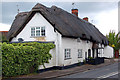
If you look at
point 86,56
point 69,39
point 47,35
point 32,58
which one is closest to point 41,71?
point 32,58

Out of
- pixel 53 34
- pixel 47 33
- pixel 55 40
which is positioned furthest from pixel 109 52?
pixel 47 33

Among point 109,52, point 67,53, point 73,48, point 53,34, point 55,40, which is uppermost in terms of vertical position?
point 53,34

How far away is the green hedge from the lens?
42.9 feet

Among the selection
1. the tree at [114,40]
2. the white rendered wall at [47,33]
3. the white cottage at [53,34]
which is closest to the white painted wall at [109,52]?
the tree at [114,40]

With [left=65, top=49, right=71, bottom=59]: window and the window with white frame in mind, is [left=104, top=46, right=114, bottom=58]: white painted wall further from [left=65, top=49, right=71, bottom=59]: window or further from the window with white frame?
the window with white frame

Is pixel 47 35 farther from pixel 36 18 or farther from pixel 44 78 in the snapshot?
pixel 44 78

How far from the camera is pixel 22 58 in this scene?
14125 millimetres

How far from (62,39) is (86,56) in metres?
8.05

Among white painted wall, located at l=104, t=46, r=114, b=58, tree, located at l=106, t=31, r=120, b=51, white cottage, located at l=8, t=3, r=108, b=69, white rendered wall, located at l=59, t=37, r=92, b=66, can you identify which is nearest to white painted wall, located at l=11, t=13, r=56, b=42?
white cottage, located at l=8, t=3, r=108, b=69

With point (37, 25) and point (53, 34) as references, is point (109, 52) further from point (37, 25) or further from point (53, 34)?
point (37, 25)

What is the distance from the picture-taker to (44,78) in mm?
13375

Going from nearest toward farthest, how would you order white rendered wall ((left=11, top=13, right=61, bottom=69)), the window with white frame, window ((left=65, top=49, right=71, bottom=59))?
white rendered wall ((left=11, top=13, right=61, bottom=69))
the window with white frame
window ((left=65, top=49, right=71, bottom=59))

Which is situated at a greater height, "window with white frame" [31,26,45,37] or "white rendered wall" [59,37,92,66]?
"window with white frame" [31,26,45,37]

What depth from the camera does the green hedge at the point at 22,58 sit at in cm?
1308
